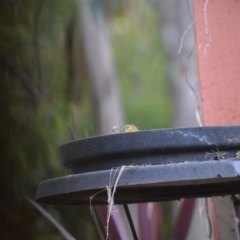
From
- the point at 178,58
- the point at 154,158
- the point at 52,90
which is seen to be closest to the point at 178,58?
the point at 178,58

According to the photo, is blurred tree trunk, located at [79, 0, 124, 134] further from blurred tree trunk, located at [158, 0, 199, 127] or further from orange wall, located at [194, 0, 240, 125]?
orange wall, located at [194, 0, 240, 125]

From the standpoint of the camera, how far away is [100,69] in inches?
100

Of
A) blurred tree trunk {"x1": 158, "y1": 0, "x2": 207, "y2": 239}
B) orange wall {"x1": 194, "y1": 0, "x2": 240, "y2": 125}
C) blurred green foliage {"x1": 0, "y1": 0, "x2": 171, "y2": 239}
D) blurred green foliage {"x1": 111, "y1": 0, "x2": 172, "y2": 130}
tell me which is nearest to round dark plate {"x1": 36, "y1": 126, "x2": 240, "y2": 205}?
orange wall {"x1": 194, "y1": 0, "x2": 240, "y2": 125}

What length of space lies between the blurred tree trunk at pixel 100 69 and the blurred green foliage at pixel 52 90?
0.04 meters

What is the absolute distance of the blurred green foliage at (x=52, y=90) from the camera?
7.26ft

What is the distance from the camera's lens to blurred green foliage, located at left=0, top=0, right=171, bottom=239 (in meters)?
2.21

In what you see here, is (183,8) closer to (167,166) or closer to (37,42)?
(37,42)

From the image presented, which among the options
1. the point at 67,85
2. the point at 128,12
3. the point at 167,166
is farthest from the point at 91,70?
the point at 167,166

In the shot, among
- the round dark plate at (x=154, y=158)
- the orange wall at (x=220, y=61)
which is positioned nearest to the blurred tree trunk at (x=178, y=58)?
the orange wall at (x=220, y=61)

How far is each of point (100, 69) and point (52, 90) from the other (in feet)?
A: 0.92

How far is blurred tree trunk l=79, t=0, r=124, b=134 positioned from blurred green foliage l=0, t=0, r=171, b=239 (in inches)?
1.5

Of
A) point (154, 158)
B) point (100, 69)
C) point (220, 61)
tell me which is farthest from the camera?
point (100, 69)

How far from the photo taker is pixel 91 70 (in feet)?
8.41

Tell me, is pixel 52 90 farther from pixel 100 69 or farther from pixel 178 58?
pixel 178 58
